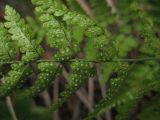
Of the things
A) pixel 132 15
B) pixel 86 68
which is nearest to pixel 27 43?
pixel 86 68

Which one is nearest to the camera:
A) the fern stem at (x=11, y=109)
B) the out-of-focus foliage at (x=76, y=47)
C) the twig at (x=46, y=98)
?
the out-of-focus foliage at (x=76, y=47)

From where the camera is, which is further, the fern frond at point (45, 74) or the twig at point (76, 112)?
the twig at point (76, 112)

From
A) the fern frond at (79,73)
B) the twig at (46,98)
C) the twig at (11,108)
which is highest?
the fern frond at (79,73)

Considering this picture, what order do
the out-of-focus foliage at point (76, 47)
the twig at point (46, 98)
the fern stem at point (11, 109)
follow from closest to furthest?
1. the out-of-focus foliage at point (76, 47)
2. the fern stem at point (11, 109)
3. the twig at point (46, 98)

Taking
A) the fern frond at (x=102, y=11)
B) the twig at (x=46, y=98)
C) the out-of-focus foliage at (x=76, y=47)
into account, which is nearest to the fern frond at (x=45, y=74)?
the out-of-focus foliage at (x=76, y=47)

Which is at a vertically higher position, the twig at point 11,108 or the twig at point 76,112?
the twig at point 11,108

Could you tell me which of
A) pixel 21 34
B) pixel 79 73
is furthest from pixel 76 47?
pixel 21 34

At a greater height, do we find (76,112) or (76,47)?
(76,47)

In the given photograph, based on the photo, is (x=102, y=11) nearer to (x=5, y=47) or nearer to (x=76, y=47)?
(x=76, y=47)

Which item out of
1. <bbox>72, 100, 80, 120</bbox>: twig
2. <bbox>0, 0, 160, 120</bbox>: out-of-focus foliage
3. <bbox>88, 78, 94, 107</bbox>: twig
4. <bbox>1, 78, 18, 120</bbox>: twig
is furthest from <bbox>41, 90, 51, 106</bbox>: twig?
<bbox>0, 0, 160, 120</bbox>: out-of-focus foliage

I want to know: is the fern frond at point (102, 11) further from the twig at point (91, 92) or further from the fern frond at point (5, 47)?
the twig at point (91, 92)

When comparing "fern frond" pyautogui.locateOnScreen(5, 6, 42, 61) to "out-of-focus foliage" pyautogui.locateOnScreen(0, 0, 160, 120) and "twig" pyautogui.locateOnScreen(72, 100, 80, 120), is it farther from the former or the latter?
"twig" pyautogui.locateOnScreen(72, 100, 80, 120)

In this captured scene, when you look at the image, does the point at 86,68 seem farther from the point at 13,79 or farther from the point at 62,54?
the point at 13,79
